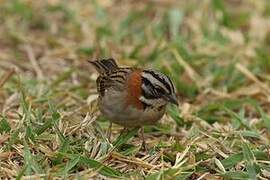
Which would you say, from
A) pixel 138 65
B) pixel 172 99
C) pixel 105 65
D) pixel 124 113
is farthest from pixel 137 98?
pixel 138 65

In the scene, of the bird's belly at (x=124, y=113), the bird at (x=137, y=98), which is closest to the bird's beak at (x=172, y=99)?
the bird at (x=137, y=98)

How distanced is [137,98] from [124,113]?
0.44 feet

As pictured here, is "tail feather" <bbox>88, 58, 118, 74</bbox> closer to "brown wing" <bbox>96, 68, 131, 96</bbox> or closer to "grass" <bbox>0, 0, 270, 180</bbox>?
"brown wing" <bbox>96, 68, 131, 96</bbox>

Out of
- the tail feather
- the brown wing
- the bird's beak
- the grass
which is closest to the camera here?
the grass

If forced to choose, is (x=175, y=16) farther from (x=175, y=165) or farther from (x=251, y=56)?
(x=175, y=165)

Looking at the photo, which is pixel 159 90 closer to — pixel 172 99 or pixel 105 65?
pixel 172 99

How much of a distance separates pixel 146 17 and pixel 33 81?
6.94 feet

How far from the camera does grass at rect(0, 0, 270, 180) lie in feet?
15.4

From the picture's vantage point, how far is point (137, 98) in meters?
5.02

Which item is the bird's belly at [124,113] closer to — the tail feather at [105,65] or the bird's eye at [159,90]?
the bird's eye at [159,90]

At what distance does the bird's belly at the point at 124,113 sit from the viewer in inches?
197

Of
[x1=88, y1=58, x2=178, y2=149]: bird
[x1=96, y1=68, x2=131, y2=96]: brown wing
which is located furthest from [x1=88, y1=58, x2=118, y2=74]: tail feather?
[x1=88, y1=58, x2=178, y2=149]: bird

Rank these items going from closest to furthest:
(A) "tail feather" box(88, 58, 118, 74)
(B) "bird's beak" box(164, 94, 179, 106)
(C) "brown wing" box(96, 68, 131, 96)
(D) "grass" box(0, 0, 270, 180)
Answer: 1. (D) "grass" box(0, 0, 270, 180)
2. (B) "bird's beak" box(164, 94, 179, 106)
3. (C) "brown wing" box(96, 68, 131, 96)
4. (A) "tail feather" box(88, 58, 118, 74)

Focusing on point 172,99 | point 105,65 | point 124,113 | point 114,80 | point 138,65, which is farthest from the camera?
point 138,65
